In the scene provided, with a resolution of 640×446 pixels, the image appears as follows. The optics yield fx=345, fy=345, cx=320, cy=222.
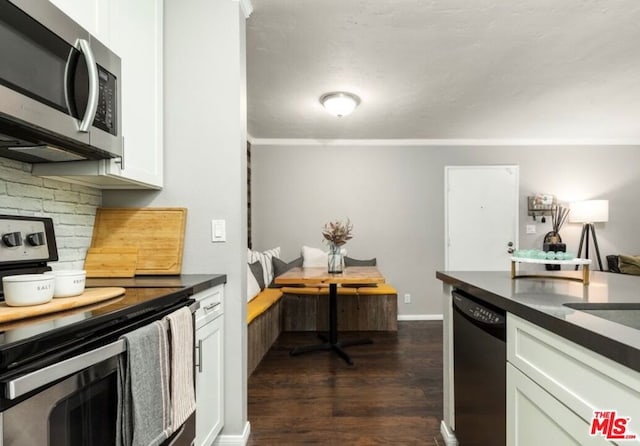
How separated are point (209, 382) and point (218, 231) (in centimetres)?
75

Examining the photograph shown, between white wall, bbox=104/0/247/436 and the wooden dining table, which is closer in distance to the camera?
white wall, bbox=104/0/247/436

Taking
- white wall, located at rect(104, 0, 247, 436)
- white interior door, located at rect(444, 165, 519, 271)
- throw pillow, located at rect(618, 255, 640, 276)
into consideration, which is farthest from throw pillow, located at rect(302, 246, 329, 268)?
throw pillow, located at rect(618, 255, 640, 276)

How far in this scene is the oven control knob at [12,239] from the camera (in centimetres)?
118

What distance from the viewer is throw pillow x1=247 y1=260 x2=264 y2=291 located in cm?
372

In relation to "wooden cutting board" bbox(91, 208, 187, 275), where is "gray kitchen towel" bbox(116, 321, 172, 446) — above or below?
below

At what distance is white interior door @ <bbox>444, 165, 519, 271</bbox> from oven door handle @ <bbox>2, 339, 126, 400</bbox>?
4.57m

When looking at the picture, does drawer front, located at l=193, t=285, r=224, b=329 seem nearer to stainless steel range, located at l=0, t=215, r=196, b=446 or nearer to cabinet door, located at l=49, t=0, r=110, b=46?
stainless steel range, located at l=0, t=215, r=196, b=446

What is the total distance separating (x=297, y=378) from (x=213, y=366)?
1195 mm

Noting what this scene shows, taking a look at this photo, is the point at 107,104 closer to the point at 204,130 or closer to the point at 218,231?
the point at 204,130

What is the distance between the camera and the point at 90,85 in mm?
1180

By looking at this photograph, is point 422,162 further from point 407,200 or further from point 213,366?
point 213,366

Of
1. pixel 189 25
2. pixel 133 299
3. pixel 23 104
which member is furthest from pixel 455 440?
pixel 189 25

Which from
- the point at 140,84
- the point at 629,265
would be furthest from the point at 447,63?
the point at 629,265

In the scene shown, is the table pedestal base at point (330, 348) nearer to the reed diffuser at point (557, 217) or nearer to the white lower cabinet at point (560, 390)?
the white lower cabinet at point (560, 390)
